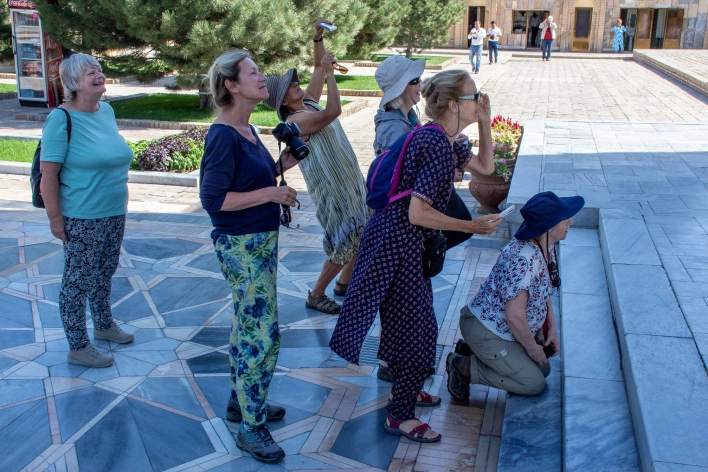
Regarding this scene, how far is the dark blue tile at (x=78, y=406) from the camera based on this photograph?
12.5 feet

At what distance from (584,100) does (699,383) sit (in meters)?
16.1

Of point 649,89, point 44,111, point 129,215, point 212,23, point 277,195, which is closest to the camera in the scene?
point 277,195

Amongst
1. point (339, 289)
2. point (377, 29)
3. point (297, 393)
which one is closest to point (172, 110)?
point (377, 29)

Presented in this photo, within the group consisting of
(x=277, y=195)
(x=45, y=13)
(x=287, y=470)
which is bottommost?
(x=287, y=470)

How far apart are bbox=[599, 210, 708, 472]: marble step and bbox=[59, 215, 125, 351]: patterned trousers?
2.98 meters

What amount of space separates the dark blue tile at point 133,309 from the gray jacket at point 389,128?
7.05ft

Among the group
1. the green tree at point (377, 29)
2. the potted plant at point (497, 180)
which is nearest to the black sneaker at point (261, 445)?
the potted plant at point (497, 180)

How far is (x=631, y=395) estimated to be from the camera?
3.46 meters

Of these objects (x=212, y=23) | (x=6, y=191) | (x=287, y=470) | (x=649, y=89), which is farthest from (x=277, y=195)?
(x=649, y=89)

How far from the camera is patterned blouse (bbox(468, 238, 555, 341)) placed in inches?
144

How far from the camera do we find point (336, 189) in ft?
16.4

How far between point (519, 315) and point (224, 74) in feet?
5.96

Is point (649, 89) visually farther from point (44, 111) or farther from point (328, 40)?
point (44, 111)

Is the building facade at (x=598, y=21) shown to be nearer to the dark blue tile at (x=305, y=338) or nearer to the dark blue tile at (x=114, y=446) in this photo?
the dark blue tile at (x=305, y=338)
